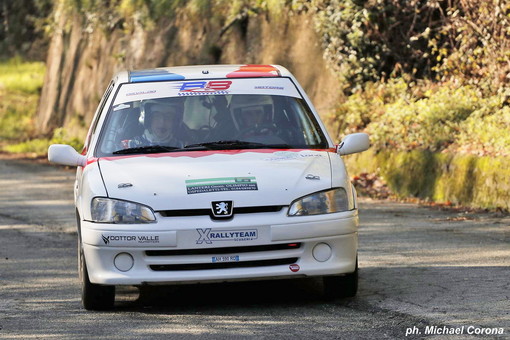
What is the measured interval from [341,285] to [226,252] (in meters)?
0.91

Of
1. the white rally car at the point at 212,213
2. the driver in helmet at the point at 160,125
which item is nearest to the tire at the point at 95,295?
the white rally car at the point at 212,213

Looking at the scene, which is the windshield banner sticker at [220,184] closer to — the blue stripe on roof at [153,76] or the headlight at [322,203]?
the headlight at [322,203]

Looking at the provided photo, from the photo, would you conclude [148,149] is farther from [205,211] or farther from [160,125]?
[205,211]

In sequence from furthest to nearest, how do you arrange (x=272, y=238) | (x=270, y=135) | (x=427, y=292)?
(x=270, y=135), (x=427, y=292), (x=272, y=238)

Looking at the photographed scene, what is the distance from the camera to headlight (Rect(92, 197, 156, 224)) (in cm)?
718

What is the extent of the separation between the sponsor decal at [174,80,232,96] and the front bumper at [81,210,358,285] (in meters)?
1.69

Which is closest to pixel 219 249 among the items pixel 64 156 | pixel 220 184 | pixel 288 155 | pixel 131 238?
pixel 220 184

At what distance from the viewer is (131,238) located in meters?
7.14

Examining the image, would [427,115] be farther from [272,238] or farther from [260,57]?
[272,238]

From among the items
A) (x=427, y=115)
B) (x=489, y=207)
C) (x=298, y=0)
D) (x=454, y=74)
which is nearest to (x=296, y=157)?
(x=489, y=207)

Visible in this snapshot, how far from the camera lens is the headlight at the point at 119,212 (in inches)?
283

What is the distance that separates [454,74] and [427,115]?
154 centimetres

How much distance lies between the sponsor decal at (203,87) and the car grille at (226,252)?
5.91 feet

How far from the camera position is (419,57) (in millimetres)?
17875
